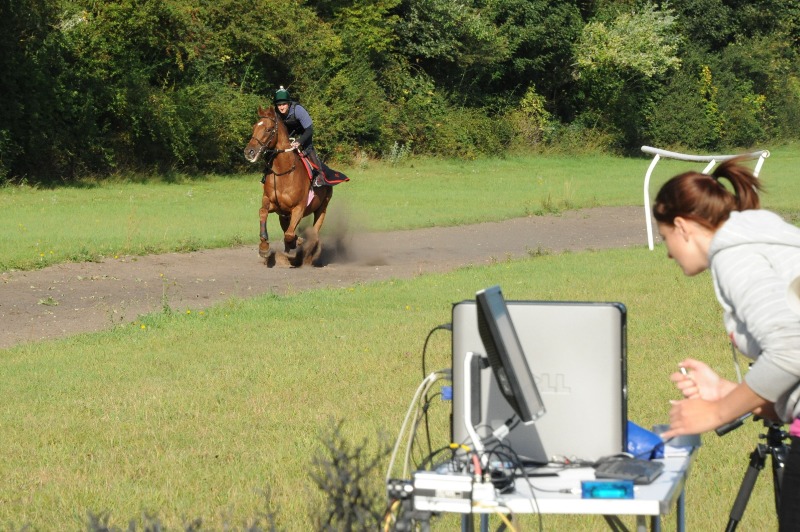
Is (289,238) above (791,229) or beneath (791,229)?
→ beneath

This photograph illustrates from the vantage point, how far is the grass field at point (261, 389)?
596 cm

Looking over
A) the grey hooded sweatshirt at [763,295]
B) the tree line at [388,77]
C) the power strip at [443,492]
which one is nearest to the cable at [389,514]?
the power strip at [443,492]

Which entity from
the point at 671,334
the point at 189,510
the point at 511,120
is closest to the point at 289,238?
the point at 671,334

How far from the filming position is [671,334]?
34.8ft

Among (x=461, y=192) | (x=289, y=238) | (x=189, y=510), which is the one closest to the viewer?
(x=189, y=510)

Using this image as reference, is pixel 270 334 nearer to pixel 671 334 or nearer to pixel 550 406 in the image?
pixel 671 334

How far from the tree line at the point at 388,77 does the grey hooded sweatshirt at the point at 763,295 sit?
28611mm

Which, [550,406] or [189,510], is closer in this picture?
[550,406]

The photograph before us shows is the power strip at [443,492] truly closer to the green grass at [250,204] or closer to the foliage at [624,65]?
the green grass at [250,204]

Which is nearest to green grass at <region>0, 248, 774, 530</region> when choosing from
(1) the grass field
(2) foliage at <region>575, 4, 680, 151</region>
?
(1) the grass field

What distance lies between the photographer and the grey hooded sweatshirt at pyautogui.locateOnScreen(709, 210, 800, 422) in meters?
3.17

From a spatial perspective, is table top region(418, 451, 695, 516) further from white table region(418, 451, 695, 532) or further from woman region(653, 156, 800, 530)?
woman region(653, 156, 800, 530)

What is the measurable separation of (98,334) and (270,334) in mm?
1736

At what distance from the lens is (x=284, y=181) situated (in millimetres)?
17953
